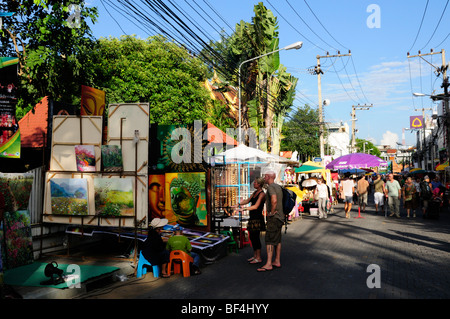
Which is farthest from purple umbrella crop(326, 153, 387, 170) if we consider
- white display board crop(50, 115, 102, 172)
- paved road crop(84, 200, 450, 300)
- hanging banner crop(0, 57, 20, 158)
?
hanging banner crop(0, 57, 20, 158)

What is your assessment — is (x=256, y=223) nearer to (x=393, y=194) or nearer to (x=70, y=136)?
(x=70, y=136)

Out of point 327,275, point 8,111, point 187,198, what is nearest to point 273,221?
point 327,275

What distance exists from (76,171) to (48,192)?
0.79 meters

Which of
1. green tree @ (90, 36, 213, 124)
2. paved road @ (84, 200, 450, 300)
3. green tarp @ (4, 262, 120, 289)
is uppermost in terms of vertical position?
green tree @ (90, 36, 213, 124)

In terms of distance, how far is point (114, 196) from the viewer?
27.7 ft

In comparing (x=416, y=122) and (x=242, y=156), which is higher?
(x=416, y=122)

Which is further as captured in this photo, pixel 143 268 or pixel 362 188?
pixel 362 188

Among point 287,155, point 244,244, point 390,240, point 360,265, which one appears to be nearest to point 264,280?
point 360,265

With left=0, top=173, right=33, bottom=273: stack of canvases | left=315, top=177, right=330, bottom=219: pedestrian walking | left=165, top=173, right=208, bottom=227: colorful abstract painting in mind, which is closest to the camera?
left=0, top=173, right=33, bottom=273: stack of canvases

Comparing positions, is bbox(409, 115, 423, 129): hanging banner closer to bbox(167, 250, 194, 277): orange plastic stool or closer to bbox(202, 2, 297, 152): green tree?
→ bbox(202, 2, 297, 152): green tree

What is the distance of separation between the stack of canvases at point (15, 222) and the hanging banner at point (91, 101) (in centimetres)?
270

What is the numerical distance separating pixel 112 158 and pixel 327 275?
5.08 metres

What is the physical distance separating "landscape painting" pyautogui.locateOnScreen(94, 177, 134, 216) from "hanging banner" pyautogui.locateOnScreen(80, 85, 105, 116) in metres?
2.39

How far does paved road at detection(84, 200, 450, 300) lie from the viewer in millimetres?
6326
